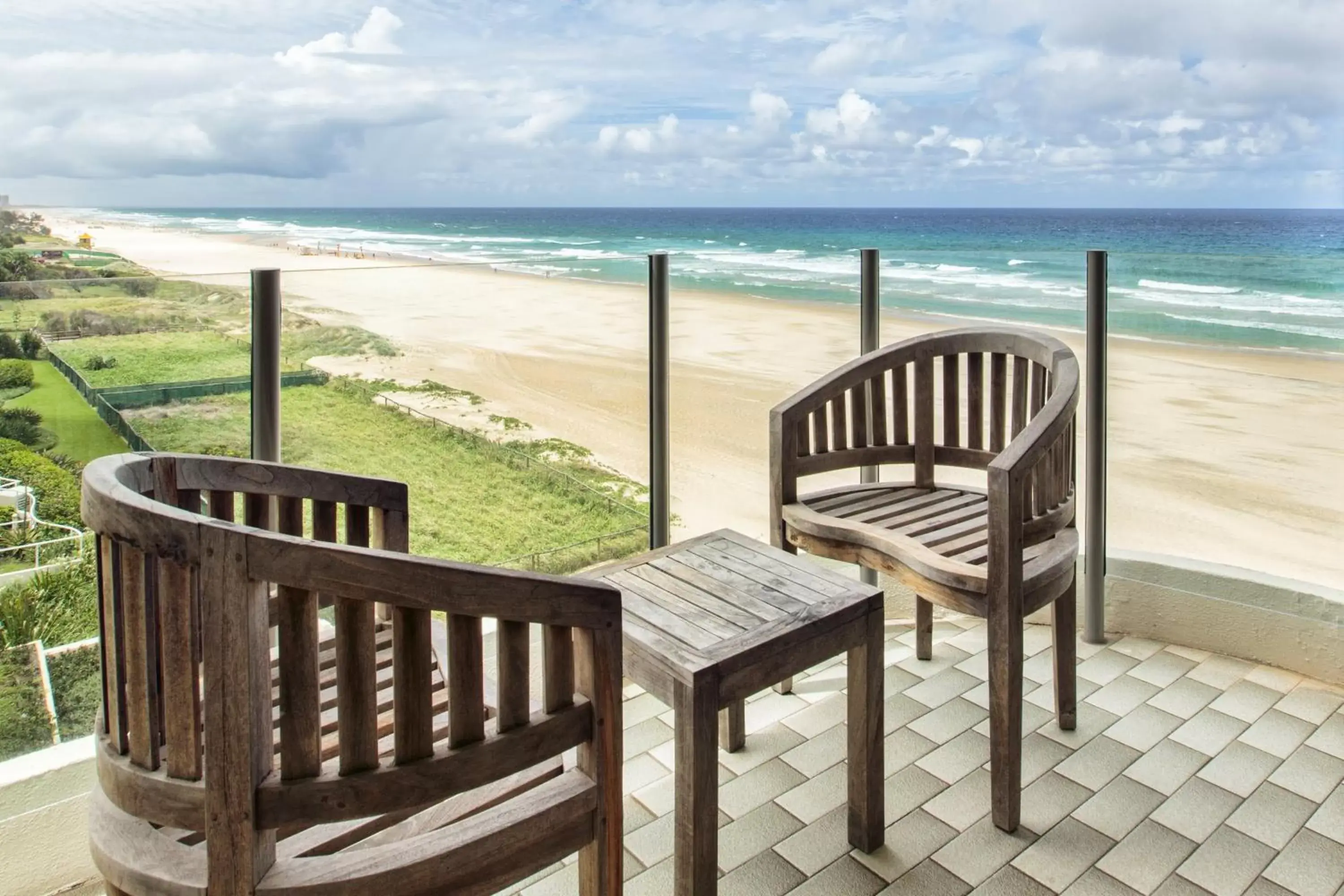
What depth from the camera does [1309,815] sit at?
6.04ft

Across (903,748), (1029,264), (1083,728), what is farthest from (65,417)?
(1029,264)

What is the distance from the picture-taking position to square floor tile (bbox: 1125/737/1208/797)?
76.9 inches

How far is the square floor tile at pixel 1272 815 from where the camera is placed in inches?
70.1

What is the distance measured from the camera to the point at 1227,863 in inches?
66.9

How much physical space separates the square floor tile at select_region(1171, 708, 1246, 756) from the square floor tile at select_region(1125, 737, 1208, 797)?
0.03 meters

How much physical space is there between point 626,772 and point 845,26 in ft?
134

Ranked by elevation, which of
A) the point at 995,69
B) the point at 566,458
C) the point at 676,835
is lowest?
the point at 676,835

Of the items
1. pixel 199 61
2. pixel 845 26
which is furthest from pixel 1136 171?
pixel 199 61

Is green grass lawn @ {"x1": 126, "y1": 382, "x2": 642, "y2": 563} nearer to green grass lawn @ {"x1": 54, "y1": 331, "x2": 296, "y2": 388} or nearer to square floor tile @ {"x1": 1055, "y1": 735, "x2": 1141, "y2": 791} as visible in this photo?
green grass lawn @ {"x1": 54, "y1": 331, "x2": 296, "y2": 388}

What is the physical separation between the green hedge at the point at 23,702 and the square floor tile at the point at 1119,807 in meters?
1.96

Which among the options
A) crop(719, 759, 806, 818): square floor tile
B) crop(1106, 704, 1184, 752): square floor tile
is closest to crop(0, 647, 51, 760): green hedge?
crop(719, 759, 806, 818): square floor tile

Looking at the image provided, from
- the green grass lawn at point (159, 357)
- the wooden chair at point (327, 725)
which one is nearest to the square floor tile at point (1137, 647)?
the wooden chair at point (327, 725)

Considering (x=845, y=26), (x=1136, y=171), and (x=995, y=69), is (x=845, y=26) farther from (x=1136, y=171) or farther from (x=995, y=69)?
(x=1136, y=171)

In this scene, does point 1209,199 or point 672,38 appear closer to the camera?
point 1209,199
